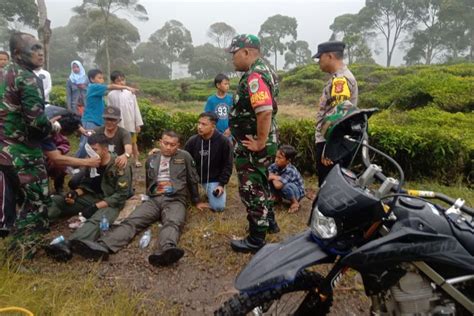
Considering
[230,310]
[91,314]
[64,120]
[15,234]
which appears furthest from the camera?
[64,120]

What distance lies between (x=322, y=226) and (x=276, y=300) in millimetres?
455

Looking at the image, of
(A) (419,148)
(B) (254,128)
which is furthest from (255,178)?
(A) (419,148)

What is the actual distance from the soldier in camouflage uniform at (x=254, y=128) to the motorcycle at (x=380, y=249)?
1.03m

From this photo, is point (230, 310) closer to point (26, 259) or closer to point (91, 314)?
point (91, 314)

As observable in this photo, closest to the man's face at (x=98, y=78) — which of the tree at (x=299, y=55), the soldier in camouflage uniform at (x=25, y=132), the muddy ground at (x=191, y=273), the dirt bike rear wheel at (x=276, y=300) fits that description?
the muddy ground at (x=191, y=273)

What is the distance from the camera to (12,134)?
97.7 inches

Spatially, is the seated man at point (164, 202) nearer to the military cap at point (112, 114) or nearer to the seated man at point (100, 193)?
the seated man at point (100, 193)

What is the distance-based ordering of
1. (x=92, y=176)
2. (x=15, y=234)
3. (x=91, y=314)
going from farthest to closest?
(x=92, y=176) → (x=15, y=234) → (x=91, y=314)

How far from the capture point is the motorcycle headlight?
4.23ft

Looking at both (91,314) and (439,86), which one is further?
(439,86)

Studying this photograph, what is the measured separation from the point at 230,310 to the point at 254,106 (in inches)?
55.9

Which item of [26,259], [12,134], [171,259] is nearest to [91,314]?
[171,259]

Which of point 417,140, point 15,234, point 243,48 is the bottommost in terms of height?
point 15,234

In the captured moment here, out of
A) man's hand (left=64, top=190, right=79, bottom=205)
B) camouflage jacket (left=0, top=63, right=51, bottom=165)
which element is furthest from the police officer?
man's hand (left=64, top=190, right=79, bottom=205)
